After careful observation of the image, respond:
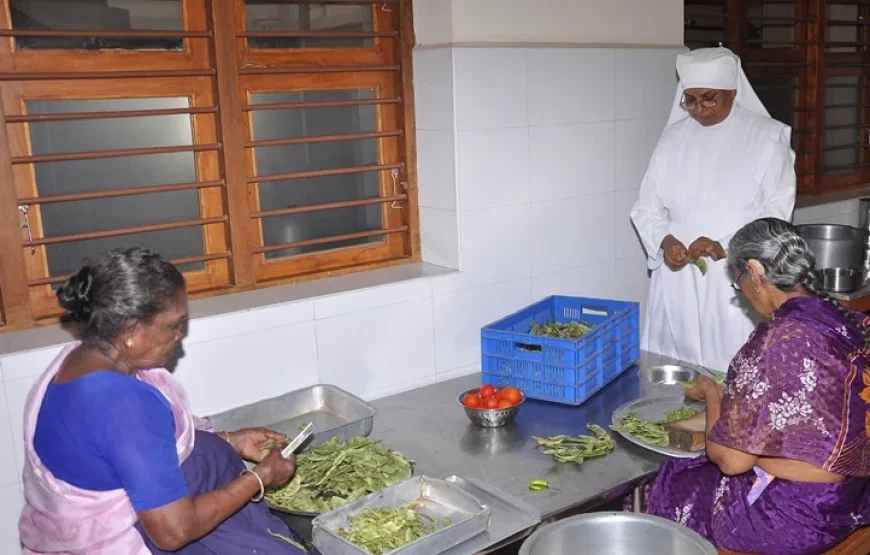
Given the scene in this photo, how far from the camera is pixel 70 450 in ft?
5.39

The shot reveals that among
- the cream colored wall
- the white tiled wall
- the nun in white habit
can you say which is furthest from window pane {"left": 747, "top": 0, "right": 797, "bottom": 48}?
the nun in white habit

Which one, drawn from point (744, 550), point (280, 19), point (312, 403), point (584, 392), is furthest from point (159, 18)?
point (744, 550)

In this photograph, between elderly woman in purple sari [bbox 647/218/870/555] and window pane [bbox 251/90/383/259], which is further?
window pane [bbox 251/90/383/259]

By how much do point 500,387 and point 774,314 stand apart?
0.97 metres

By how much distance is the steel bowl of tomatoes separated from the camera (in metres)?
2.51

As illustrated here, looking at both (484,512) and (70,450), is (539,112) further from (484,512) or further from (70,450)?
(70,450)

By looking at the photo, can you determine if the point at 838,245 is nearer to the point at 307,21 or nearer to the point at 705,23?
the point at 705,23

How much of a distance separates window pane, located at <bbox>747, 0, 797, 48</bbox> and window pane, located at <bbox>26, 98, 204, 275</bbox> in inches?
118

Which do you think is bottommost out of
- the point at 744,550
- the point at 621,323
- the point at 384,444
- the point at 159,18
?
the point at 744,550

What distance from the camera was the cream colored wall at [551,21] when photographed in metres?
2.93

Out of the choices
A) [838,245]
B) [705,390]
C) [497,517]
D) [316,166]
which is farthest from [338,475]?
[838,245]

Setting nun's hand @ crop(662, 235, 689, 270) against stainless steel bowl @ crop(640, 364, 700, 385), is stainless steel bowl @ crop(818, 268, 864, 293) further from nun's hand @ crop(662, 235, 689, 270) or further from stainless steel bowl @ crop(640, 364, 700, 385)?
stainless steel bowl @ crop(640, 364, 700, 385)

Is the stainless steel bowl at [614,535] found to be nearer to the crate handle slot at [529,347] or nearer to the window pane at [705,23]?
the crate handle slot at [529,347]

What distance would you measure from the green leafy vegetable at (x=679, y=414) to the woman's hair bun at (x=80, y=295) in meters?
1.63
